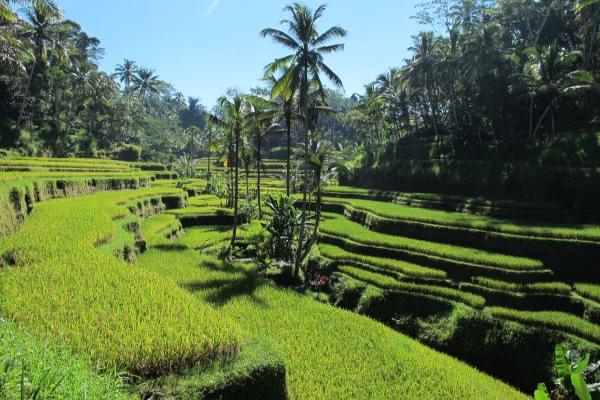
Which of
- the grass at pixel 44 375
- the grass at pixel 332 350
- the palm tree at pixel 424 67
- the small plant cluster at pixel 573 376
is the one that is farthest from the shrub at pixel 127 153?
the small plant cluster at pixel 573 376

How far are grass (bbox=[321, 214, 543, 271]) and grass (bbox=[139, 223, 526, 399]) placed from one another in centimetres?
577

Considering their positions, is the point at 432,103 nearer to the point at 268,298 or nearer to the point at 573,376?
the point at 268,298

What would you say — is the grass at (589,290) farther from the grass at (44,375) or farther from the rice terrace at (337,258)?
the grass at (44,375)

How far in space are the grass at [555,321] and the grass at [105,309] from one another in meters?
9.90

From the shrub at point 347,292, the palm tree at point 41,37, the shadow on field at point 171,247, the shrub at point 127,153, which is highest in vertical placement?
the palm tree at point 41,37

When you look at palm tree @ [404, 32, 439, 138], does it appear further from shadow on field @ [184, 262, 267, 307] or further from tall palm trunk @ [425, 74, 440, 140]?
shadow on field @ [184, 262, 267, 307]

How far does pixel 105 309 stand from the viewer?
794 cm

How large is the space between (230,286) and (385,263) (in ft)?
23.5

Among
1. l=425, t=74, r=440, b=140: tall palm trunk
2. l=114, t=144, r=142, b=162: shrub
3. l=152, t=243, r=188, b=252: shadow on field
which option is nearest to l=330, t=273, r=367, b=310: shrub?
l=152, t=243, r=188, b=252: shadow on field

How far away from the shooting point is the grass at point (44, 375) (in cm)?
418

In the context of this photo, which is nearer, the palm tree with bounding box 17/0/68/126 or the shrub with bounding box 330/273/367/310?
the shrub with bounding box 330/273/367/310

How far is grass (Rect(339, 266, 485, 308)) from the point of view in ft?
46.4

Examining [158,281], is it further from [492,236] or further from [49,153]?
[49,153]

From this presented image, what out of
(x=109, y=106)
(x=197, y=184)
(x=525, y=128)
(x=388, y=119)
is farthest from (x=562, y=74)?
(x=109, y=106)
